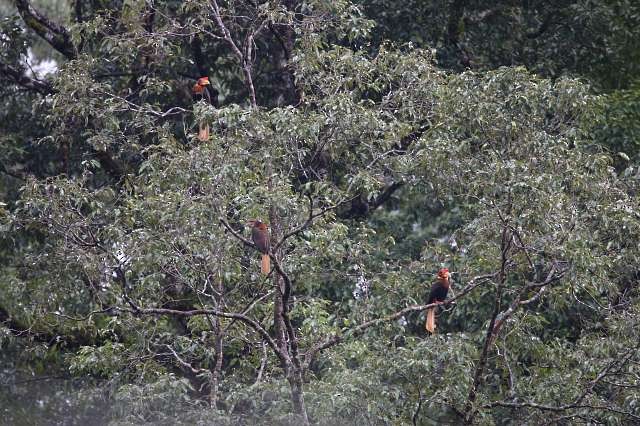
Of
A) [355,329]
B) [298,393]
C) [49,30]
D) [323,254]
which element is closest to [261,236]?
[323,254]

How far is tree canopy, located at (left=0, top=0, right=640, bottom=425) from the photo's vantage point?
6.31m

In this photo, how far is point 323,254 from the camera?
6750mm

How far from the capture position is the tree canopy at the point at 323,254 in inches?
249

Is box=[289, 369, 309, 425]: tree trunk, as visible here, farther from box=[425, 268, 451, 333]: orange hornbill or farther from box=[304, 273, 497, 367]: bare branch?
box=[425, 268, 451, 333]: orange hornbill

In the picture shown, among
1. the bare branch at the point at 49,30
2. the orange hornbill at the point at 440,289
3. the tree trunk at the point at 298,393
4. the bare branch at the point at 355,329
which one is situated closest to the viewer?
the bare branch at the point at 355,329

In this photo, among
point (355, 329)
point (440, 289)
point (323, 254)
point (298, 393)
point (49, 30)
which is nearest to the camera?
point (355, 329)

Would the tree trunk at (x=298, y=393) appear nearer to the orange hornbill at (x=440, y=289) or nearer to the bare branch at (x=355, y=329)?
the bare branch at (x=355, y=329)

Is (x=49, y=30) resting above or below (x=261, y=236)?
above

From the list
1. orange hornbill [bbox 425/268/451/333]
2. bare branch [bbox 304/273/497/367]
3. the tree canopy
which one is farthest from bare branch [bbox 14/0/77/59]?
bare branch [bbox 304/273/497/367]

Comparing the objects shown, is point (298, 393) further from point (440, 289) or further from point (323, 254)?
point (440, 289)

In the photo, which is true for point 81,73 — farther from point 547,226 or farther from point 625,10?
point 625,10

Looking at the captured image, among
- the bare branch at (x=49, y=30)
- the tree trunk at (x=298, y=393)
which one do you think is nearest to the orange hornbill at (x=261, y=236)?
the tree trunk at (x=298, y=393)

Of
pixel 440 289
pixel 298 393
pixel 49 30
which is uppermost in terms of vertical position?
pixel 49 30

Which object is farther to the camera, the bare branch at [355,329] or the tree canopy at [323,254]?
the tree canopy at [323,254]
